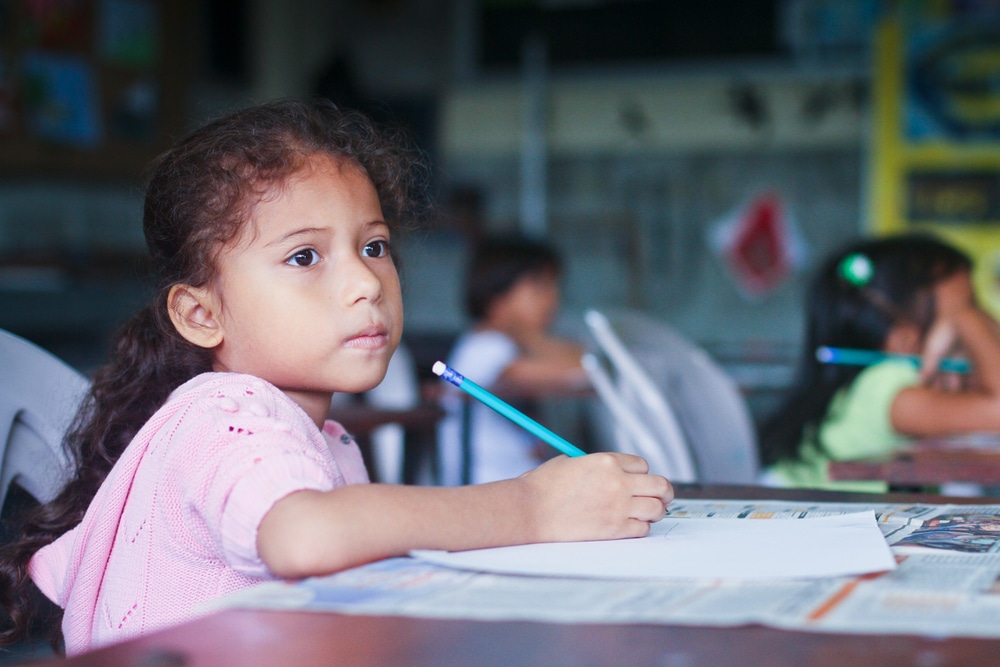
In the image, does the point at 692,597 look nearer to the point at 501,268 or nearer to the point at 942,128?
the point at 501,268

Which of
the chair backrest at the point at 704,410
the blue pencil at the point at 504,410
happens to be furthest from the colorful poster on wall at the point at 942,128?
the blue pencil at the point at 504,410

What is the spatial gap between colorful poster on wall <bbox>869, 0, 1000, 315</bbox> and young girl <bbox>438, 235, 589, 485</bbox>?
167 cm

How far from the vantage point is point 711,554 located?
0.72 m

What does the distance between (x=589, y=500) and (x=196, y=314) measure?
41cm

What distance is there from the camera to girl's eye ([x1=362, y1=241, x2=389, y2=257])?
3.28 ft

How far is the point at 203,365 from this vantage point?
1.04 m

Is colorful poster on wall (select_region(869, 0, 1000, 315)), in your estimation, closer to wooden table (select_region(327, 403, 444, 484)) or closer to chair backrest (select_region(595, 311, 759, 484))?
wooden table (select_region(327, 403, 444, 484))

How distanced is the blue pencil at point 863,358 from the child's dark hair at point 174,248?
1.27 m

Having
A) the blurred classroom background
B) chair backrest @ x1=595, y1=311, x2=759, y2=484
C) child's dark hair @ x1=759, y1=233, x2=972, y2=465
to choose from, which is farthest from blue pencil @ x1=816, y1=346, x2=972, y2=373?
the blurred classroom background

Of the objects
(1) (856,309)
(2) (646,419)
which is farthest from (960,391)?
(2) (646,419)

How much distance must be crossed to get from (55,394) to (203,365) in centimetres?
18

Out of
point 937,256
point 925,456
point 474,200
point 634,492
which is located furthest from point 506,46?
point 634,492

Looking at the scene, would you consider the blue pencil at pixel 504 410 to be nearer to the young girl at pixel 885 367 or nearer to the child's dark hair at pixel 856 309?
the young girl at pixel 885 367

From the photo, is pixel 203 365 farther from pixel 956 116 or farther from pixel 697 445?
pixel 956 116
